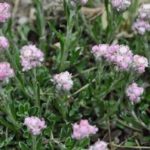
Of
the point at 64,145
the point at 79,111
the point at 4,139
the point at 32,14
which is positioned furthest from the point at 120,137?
the point at 32,14

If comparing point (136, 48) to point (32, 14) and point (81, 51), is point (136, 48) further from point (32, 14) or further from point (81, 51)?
point (32, 14)

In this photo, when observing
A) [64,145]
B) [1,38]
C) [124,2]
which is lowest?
[64,145]

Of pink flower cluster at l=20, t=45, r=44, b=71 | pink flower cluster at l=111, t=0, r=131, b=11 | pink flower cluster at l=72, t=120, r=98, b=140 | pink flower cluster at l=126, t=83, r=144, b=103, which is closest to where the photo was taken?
pink flower cluster at l=72, t=120, r=98, b=140

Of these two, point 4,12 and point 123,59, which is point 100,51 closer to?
point 123,59

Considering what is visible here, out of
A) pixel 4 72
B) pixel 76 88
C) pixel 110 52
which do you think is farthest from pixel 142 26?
pixel 4 72

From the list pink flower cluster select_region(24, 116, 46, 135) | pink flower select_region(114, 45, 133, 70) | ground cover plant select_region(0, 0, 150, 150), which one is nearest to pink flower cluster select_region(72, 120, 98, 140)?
ground cover plant select_region(0, 0, 150, 150)

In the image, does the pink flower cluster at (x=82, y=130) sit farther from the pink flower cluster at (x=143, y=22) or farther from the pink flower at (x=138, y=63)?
the pink flower cluster at (x=143, y=22)

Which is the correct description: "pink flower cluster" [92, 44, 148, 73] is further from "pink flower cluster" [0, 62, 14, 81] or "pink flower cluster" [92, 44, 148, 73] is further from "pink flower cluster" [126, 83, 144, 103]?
"pink flower cluster" [0, 62, 14, 81]
